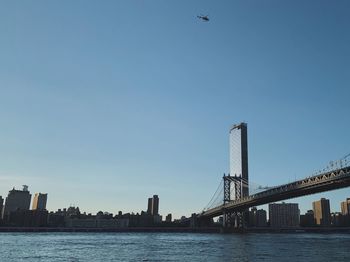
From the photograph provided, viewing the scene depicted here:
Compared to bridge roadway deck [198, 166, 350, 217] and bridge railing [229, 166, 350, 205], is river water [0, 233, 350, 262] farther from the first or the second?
bridge railing [229, 166, 350, 205]

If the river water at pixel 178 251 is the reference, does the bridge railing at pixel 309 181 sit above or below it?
above

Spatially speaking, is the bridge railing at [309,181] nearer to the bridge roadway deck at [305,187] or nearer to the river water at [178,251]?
the bridge roadway deck at [305,187]

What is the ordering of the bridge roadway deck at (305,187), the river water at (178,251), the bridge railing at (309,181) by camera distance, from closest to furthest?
the river water at (178,251)
the bridge railing at (309,181)
the bridge roadway deck at (305,187)

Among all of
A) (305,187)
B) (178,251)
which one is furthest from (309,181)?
(178,251)

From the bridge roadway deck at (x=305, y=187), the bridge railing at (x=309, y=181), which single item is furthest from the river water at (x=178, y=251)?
the bridge railing at (x=309, y=181)

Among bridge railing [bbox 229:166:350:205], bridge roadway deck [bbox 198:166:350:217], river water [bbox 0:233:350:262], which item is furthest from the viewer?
bridge roadway deck [bbox 198:166:350:217]

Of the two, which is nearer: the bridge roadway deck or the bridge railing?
the bridge railing

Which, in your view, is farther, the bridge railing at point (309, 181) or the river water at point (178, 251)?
the bridge railing at point (309, 181)

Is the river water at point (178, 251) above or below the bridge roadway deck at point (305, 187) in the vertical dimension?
below

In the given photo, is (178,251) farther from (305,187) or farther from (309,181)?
(305,187)

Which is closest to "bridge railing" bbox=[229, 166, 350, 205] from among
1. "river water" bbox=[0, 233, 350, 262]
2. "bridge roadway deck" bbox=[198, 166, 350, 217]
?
"bridge roadway deck" bbox=[198, 166, 350, 217]

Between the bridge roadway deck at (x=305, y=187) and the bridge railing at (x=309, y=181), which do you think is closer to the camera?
the bridge railing at (x=309, y=181)

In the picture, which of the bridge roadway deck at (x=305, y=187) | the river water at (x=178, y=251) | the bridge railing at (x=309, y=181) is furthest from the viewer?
the bridge roadway deck at (x=305, y=187)

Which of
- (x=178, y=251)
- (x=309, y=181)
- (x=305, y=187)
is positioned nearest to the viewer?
(x=178, y=251)
